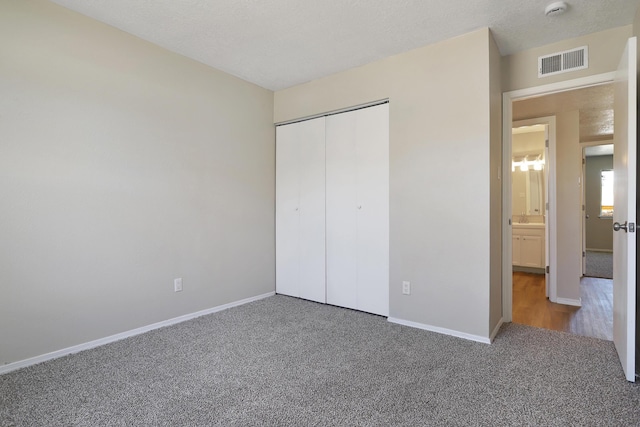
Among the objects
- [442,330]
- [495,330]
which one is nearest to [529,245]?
[495,330]

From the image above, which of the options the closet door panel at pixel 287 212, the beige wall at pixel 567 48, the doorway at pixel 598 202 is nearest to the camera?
the beige wall at pixel 567 48

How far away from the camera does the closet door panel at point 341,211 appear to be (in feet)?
11.1

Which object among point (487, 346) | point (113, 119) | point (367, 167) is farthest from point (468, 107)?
point (113, 119)

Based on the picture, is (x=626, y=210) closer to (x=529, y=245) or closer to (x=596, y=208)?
(x=529, y=245)

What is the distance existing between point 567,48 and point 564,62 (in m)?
0.11

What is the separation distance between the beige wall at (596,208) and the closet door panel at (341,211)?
7708 millimetres

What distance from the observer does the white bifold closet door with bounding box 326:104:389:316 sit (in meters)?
3.16

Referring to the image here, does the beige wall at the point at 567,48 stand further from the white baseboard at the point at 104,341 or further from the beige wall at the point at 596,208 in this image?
the beige wall at the point at 596,208

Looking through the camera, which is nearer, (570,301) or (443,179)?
(443,179)

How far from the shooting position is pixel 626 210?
6.47 feet

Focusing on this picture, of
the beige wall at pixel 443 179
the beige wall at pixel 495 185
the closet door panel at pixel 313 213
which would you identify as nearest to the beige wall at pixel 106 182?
the closet door panel at pixel 313 213

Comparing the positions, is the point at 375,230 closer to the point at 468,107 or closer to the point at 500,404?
the point at 468,107

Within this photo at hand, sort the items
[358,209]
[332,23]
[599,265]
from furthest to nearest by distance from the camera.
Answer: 1. [599,265]
2. [358,209]
3. [332,23]

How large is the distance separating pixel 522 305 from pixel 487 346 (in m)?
1.58
